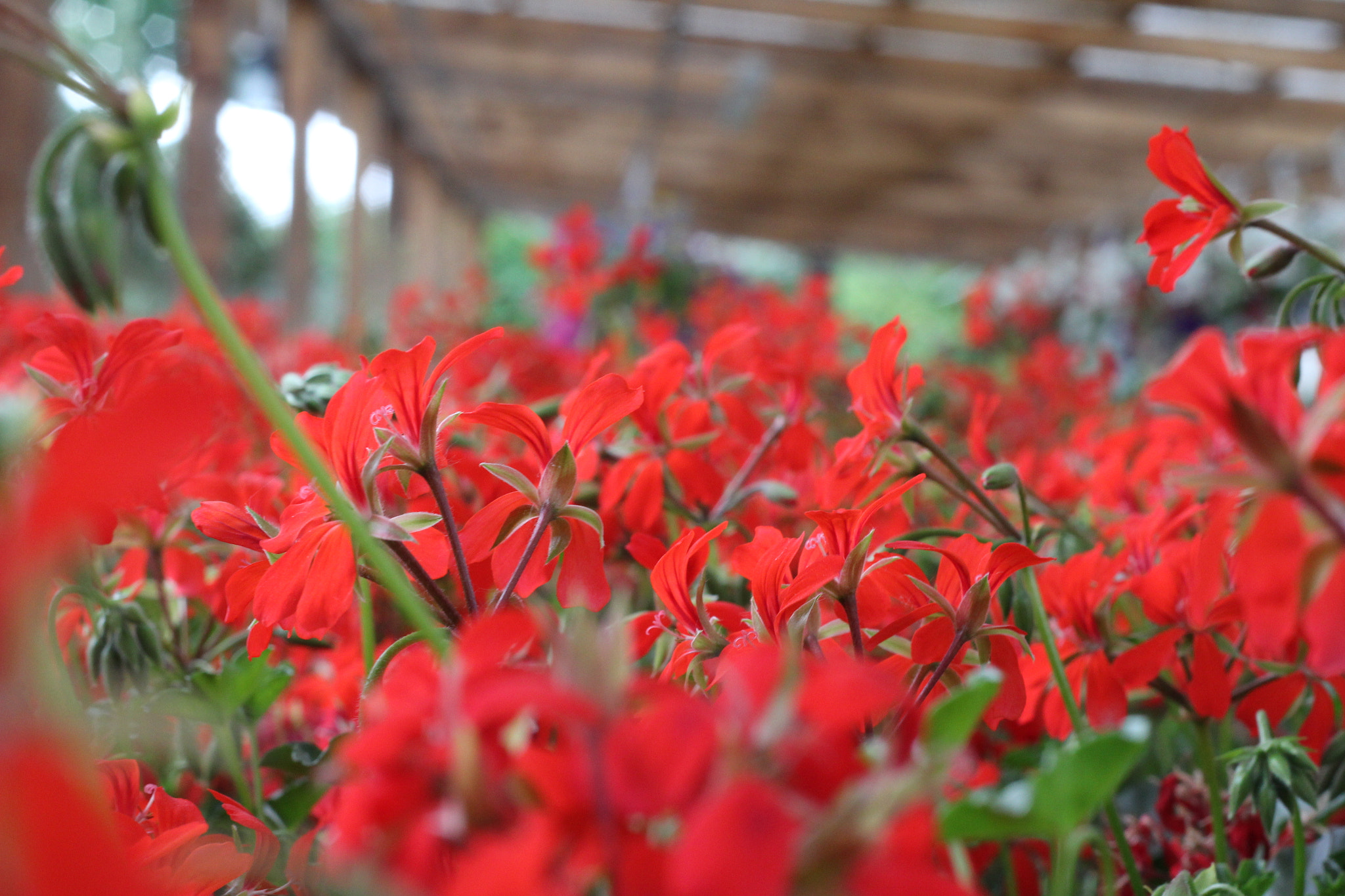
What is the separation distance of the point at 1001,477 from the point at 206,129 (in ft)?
7.43

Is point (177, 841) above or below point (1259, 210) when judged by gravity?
below

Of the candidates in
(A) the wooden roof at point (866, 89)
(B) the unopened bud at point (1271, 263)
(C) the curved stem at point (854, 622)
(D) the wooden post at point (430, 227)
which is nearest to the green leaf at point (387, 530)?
(C) the curved stem at point (854, 622)

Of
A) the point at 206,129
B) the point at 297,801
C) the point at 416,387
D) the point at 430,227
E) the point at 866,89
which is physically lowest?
the point at 297,801

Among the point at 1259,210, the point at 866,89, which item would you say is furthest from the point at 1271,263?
the point at 866,89

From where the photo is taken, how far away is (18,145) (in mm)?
1447

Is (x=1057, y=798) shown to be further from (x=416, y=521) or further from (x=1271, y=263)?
(x=1271, y=263)

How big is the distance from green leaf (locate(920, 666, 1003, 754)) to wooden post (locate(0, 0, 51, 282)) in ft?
5.30

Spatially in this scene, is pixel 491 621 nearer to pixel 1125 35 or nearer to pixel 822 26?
pixel 1125 35

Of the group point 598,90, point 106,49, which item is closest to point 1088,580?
point 598,90

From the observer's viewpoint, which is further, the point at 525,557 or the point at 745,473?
the point at 745,473

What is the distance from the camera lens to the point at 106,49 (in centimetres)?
1133

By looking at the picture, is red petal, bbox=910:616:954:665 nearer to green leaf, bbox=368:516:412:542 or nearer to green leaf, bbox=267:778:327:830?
green leaf, bbox=368:516:412:542

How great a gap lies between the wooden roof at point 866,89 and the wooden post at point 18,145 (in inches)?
74.1

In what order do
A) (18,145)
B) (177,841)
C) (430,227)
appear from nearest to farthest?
(177,841), (18,145), (430,227)
